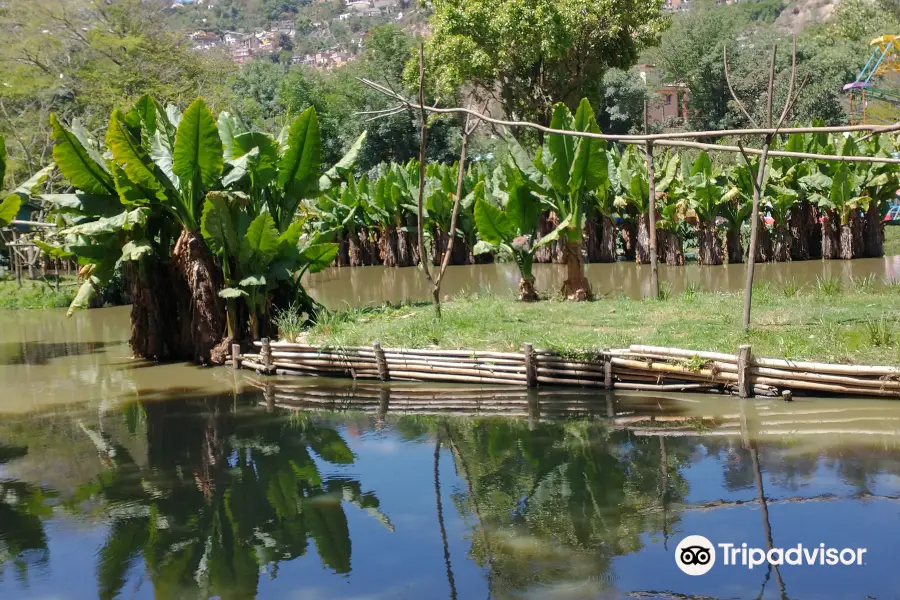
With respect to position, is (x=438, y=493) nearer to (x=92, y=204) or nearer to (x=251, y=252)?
(x=251, y=252)

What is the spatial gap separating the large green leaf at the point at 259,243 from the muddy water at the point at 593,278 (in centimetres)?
359

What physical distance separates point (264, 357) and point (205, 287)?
1266 millimetres

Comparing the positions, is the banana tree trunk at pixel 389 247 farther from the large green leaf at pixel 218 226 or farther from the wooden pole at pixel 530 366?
the wooden pole at pixel 530 366

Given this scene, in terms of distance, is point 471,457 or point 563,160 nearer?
point 471,457

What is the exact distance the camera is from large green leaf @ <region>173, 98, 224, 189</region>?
40.3 ft

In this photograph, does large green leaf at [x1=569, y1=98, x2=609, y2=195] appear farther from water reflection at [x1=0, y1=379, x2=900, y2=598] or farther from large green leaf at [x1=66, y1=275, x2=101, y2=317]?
large green leaf at [x1=66, y1=275, x2=101, y2=317]

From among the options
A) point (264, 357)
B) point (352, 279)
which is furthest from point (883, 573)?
point (352, 279)

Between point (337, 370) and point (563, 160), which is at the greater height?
point (563, 160)

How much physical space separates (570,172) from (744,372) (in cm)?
549

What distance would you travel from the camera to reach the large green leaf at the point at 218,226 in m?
12.5

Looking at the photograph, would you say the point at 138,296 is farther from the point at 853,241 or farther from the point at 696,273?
the point at 853,241

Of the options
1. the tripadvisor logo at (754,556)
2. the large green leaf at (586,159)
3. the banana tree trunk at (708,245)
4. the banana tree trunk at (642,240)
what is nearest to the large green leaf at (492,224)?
the large green leaf at (586,159)

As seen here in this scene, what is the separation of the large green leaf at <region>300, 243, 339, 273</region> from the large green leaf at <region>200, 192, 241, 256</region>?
3.07ft

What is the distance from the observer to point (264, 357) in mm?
12594
